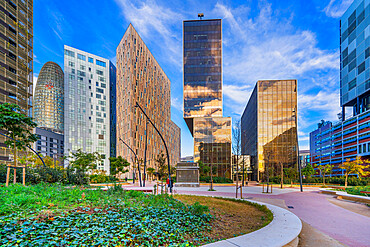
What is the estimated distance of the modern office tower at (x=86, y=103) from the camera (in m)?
83.3

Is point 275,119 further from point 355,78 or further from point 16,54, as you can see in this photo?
point 16,54

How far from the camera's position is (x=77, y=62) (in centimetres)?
8625

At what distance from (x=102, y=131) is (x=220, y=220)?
297 ft

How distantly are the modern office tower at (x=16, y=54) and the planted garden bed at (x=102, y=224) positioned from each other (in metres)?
56.2

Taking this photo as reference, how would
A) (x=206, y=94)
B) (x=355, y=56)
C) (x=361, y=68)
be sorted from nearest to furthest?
1. (x=361, y=68)
2. (x=355, y=56)
3. (x=206, y=94)

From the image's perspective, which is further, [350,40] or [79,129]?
[79,129]

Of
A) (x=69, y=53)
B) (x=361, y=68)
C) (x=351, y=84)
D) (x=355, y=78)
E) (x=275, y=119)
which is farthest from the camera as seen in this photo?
(x=69, y=53)

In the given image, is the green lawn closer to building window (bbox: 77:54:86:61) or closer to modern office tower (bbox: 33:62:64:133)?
building window (bbox: 77:54:86:61)

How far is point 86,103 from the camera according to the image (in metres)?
88.4

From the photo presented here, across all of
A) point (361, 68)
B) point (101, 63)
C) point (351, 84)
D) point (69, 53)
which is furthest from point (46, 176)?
point (101, 63)

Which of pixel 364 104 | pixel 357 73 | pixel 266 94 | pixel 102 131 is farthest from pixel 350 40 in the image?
pixel 102 131

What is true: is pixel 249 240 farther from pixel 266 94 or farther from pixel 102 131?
pixel 102 131

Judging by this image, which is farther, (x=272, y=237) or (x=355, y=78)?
(x=355, y=78)

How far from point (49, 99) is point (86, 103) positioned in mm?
99624
